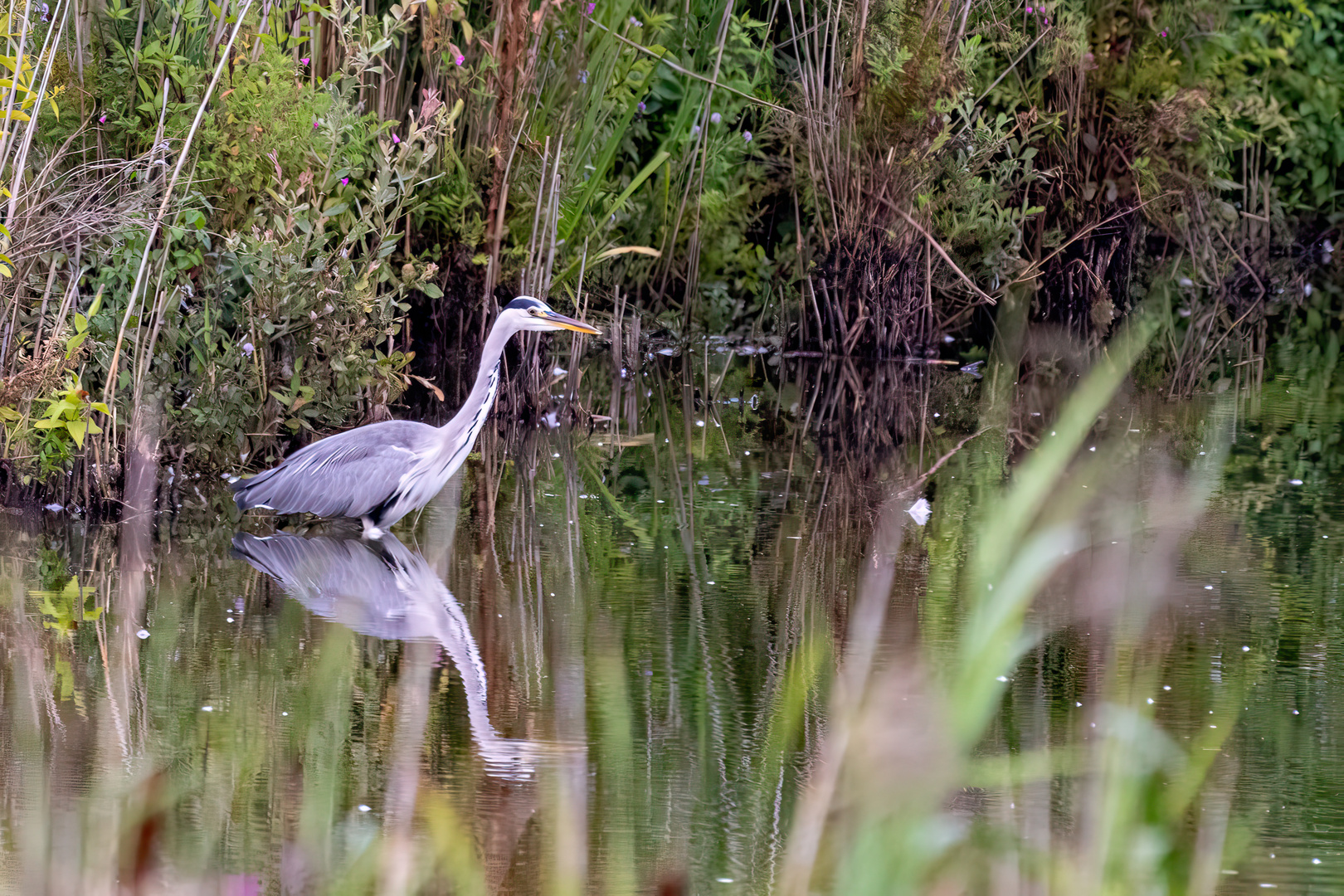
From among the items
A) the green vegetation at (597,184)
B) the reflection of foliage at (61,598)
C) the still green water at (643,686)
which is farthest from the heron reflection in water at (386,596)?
the green vegetation at (597,184)

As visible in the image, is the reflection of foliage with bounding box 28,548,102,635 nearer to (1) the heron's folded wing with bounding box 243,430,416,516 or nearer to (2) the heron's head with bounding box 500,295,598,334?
(1) the heron's folded wing with bounding box 243,430,416,516

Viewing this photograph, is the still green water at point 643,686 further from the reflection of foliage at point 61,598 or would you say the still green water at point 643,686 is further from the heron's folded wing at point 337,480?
the heron's folded wing at point 337,480

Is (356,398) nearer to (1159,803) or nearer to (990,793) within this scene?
(990,793)

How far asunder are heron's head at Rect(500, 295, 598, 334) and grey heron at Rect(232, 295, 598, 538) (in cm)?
30

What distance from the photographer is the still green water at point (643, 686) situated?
262cm

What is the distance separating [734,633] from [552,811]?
1449mm

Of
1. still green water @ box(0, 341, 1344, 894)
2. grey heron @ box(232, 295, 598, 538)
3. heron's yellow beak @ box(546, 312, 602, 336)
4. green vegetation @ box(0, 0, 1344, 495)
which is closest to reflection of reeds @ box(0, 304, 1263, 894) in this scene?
still green water @ box(0, 341, 1344, 894)

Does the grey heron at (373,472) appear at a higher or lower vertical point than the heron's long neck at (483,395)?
lower

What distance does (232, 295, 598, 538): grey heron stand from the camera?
5.70 metres

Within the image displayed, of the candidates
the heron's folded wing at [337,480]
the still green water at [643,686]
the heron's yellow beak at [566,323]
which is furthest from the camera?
the heron's yellow beak at [566,323]

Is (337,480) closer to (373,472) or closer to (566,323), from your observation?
(373,472)

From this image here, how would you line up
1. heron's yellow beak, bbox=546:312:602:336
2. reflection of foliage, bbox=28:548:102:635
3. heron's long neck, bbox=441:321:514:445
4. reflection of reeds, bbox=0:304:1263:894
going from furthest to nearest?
heron's yellow beak, bbox=546:312:602:336 → heron's long neck, bbox=441:321:514:445 → reflection of foliage, bbox=28:548:102:635 → reflection of reeds, bbox=0:304:1263:894

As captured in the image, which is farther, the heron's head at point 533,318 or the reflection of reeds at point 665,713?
the heron's head at point 533,318

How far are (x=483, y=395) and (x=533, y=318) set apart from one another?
1.33ft
